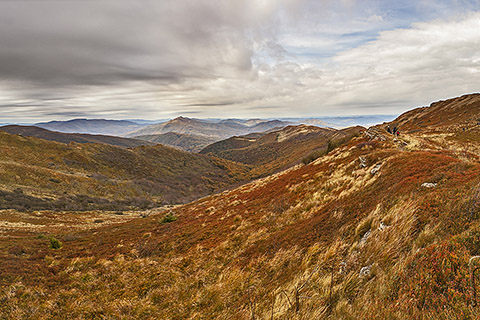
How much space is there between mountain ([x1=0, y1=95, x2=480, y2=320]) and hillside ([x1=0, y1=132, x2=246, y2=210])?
3473cm

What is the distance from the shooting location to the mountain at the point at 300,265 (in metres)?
3.96

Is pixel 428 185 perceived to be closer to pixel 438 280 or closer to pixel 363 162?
pixel 438 280

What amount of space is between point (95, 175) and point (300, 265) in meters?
82.4

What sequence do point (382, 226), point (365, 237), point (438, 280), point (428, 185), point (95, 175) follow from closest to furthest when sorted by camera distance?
point (438, 280) < point (382, 226) < point (365, 237) < point (428, 185) < point (95, 175)

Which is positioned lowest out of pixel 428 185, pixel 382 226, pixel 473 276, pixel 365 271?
pixel 365 271

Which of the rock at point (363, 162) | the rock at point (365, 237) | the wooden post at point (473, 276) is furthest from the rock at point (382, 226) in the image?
the rock at point (363, 162)

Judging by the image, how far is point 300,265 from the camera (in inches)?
266

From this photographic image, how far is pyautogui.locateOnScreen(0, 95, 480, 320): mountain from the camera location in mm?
3959

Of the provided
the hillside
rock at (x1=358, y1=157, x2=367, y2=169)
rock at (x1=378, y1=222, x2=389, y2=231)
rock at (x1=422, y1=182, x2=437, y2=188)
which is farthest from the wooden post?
the hillside

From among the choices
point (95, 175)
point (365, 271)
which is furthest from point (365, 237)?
point (95, 175)

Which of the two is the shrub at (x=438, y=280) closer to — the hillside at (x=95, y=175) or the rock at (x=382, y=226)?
the rock at (x=382, y=226)

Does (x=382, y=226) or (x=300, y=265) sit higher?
(x=382, y=226)

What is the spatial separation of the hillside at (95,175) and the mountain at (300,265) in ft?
114

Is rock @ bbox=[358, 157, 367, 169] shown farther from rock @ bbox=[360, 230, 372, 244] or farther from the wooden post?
the wooden post
